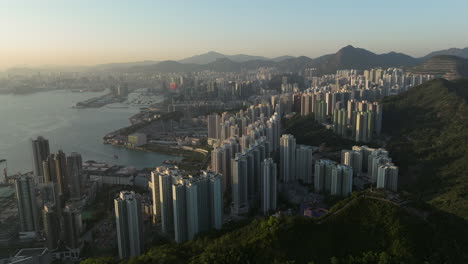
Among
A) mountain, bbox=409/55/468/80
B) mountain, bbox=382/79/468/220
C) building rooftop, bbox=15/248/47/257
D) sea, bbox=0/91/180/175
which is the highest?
mountain, bbox=409/55/468/80

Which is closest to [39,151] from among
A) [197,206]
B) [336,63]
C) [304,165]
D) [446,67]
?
[197,206]

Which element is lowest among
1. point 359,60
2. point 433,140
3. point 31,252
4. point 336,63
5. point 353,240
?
point 31,252

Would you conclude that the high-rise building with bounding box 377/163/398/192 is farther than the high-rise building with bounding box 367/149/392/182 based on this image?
No

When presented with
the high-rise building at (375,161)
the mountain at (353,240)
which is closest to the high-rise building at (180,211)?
the mountain at (353,240)

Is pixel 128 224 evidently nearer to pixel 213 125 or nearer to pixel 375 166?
pixel 375 166

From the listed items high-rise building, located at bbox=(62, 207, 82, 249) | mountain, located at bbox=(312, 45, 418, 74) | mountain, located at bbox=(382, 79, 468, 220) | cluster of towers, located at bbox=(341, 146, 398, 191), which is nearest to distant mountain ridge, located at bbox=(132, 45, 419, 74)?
mountain, located at bbox=(312, 45, 418, 74)

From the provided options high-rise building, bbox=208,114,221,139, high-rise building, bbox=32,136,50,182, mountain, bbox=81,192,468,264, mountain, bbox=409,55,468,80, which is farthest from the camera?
mountain, bbox=409,55,468,80

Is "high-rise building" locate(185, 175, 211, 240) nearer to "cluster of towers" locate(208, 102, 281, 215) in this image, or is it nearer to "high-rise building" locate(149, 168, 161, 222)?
"high-rise building" locate(149, 168, 161, 222)
